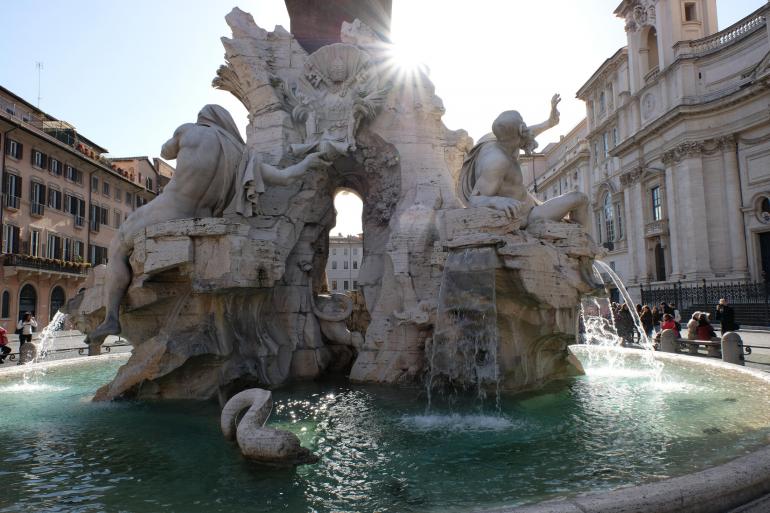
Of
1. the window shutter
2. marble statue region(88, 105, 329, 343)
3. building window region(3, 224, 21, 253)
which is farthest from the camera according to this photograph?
the window shutter

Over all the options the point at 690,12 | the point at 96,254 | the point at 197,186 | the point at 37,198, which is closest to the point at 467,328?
the point at 197,186

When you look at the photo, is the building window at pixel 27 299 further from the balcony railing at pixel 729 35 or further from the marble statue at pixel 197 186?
the balcony railing at pixel 729 35

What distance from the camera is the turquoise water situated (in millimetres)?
3238

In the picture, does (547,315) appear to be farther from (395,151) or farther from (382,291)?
(395,151)

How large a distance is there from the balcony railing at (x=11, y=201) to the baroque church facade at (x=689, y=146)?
26.2 meters

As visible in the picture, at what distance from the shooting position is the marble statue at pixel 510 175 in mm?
6535

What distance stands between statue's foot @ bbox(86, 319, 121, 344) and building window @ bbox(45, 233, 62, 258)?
26224 mm

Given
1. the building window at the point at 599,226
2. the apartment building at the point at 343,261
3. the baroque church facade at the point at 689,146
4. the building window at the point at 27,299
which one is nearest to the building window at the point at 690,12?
the baroque church facade at the point at 689,146

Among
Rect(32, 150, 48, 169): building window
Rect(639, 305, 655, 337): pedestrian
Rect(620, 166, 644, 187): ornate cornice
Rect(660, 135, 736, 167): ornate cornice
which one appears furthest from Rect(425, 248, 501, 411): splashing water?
Rect(620, 166, 644, 187): ornate cornice

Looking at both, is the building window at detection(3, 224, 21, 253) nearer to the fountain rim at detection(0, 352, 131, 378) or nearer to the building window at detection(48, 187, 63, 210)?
the building window at detection(48, 187, 63, 210)

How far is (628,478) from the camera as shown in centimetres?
334

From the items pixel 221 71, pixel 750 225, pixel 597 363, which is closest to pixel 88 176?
pixel 221 71

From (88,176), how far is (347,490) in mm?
33924

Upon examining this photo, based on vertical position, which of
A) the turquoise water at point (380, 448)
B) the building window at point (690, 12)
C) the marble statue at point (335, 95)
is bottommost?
the turquoise water at point (380, 448)
